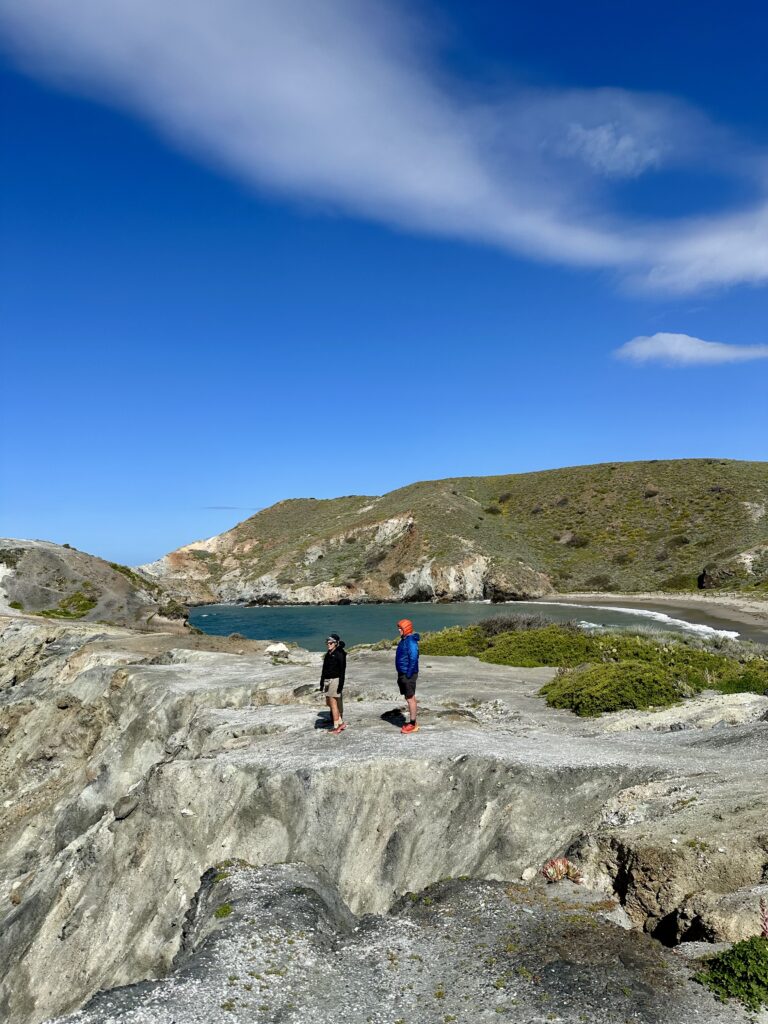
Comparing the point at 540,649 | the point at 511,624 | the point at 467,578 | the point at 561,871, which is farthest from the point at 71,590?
the point at 467,578

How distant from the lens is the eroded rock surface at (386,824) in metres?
9.28

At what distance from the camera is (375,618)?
7056 centimetres

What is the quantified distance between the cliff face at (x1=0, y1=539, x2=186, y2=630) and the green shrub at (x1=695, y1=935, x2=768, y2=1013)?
41.8 metres

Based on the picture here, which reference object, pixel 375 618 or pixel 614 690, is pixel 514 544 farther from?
pixel 614 690

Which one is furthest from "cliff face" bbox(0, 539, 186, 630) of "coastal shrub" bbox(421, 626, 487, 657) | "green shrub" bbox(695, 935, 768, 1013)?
"green shrub" bbox(695, 935, 768, 1013)

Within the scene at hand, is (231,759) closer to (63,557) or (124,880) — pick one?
(124,880)

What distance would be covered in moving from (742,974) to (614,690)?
450 inches

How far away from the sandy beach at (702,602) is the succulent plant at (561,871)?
45037 millimetres

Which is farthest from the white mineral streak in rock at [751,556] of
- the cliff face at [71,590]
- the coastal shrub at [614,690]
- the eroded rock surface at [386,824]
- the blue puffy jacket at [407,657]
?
the blue puffy jacket at [407,657]

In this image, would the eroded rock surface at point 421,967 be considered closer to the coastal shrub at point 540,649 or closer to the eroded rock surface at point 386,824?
the eroded rock surface at point 386,824

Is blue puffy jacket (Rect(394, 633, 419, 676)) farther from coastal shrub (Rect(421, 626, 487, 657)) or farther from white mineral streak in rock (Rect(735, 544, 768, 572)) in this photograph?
white mineral streak in rock (Rect(735, 544, 768, 572))

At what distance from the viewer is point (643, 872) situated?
912 cm

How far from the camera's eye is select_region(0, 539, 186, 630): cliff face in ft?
156

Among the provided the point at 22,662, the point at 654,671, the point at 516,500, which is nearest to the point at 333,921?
the point at 654,671
